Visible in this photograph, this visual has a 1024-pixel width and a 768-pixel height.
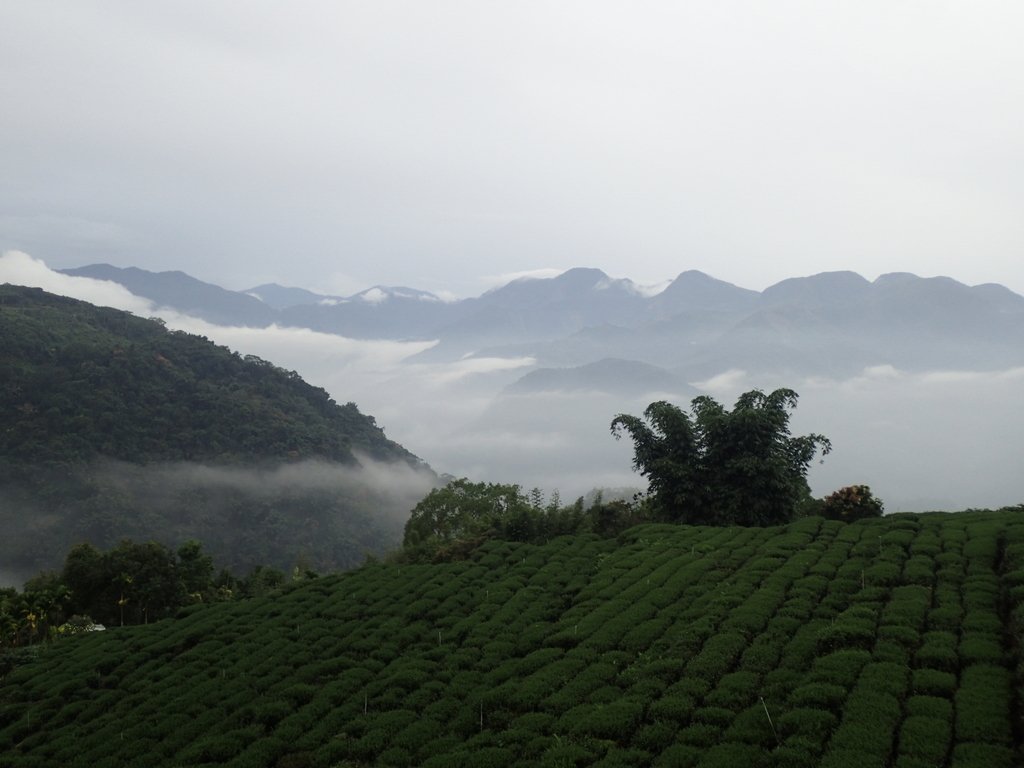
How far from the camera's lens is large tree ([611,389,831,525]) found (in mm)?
30844

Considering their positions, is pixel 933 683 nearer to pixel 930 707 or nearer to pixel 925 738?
pixel 930 707

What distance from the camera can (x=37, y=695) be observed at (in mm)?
20000

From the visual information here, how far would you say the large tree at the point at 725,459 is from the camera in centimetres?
3084

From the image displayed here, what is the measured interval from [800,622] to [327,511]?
9176 cm

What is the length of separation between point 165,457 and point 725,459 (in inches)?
3441

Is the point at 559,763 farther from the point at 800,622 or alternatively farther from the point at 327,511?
the point at 327,511

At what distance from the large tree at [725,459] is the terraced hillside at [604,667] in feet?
19.0

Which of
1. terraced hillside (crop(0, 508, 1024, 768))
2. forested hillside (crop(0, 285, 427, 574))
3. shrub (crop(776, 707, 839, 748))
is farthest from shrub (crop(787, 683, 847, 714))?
forested hillside (crop(0, 285, 427, 574))

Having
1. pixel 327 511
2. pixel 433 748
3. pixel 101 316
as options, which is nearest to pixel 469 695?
pixel 433 748

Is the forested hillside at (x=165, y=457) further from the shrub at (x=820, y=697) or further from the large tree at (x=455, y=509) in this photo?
the shrub at (x=820, y=697)

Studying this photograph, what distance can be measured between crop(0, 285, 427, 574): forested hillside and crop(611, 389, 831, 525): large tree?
62889 mm

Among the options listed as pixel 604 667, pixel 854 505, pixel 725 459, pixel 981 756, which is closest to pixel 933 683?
pixel 981 756

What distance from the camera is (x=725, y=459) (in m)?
32.2

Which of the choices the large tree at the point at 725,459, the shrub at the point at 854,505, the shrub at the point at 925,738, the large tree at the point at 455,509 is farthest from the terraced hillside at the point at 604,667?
the large tree at the point at 455,509
